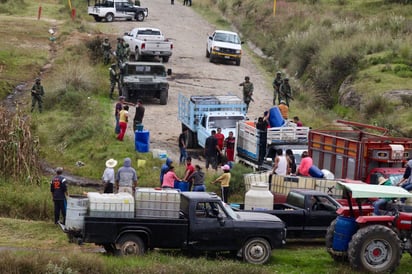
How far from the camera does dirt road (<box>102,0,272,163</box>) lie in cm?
3541

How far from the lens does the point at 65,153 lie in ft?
102

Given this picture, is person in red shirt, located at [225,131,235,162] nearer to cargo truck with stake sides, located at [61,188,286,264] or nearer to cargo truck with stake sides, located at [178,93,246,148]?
cargo truck with stake sides, located at [178,93,246,148]

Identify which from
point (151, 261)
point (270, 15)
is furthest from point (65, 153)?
point (270, 15)

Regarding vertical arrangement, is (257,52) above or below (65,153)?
above

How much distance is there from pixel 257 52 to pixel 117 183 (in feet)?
104

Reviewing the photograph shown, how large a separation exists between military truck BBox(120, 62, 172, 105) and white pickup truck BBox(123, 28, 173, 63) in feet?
21.1

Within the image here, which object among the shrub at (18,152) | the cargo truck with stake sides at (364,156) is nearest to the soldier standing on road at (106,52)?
the shrub at (18,152)

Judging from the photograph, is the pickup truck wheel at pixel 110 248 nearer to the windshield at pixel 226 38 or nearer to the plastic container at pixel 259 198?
the plastic container at pixel 259 198

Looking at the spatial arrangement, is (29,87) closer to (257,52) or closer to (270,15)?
(257,52)

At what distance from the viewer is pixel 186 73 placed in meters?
45.2

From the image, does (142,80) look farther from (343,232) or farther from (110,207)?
(343,232)

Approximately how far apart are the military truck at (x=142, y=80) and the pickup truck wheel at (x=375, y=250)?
20712 millimetres

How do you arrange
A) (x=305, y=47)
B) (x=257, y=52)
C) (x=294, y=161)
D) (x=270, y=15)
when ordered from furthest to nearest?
(x=270, y=15), (x=257, y=52), (x=305, y=47), (x=294, y=161)

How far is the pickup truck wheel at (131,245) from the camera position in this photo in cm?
1778
